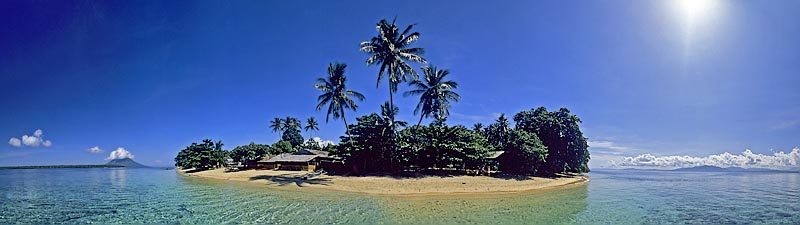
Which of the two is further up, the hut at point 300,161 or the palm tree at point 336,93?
the palm tree at point 336,93

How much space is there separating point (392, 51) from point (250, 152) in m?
34.8

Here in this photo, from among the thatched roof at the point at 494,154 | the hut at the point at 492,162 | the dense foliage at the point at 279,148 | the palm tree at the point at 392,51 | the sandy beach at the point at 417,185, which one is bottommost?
the sandy beach at the point at 417,185

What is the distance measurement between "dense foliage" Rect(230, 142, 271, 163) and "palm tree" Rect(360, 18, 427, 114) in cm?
3067

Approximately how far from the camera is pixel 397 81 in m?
31.9

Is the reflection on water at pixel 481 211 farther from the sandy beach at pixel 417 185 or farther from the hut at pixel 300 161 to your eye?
the hut at pixel 300 161

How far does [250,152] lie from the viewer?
55312 millimetres

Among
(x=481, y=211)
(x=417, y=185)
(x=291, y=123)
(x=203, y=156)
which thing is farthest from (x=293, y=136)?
(x=481, y=211)

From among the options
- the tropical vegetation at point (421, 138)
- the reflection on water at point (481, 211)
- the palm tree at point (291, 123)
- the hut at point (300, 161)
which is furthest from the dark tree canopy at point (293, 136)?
the reflection on water at point (481, 211)

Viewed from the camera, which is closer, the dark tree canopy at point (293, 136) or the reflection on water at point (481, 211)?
the reflection on water at point (481, 211)

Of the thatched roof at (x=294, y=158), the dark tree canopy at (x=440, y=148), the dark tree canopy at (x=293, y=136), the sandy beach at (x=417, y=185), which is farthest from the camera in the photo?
the dark tree canopy at (x=293, y=136)

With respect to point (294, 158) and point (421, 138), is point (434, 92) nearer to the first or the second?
point (421, 138)

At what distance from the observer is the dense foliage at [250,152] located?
2153 inches

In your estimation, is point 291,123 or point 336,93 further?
point 291,123

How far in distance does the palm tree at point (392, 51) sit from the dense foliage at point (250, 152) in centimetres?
3067
